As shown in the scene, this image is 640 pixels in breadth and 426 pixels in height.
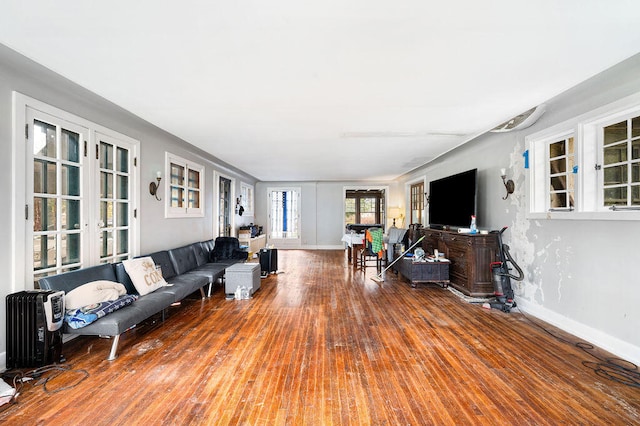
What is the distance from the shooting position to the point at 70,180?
10.1 feet

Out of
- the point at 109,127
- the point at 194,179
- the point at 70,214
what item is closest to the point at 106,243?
the point at 70,214

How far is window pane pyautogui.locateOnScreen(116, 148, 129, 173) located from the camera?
12.5 ft

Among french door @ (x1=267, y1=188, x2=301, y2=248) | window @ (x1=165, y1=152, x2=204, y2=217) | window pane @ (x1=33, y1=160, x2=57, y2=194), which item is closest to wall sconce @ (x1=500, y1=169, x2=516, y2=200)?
window @ (x1=165, y1=152, x2=204, y2=217)

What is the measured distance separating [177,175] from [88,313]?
3.06 meters

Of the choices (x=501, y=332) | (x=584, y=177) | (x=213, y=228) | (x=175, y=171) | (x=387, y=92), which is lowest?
(x=501, y=332)

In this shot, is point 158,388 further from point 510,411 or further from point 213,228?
point 213,228

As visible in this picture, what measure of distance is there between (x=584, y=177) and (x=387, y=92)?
8.03ft

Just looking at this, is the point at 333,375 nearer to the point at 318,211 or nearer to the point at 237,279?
the point at 237,279

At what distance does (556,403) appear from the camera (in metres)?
2.05

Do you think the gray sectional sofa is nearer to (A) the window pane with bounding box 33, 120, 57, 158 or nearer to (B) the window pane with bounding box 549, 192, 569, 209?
(A) the window pane with bounding box 33, 120, 57, 158

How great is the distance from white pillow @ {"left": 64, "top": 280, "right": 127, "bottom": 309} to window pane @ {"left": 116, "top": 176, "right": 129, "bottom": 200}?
1.34 metres

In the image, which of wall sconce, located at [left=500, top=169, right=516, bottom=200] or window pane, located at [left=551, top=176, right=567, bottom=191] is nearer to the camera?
window pane, located at [left=551, top=176, right=567, bottom=191]

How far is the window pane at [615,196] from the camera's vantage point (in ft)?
9.55

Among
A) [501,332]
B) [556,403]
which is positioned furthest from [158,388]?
[501,332]
